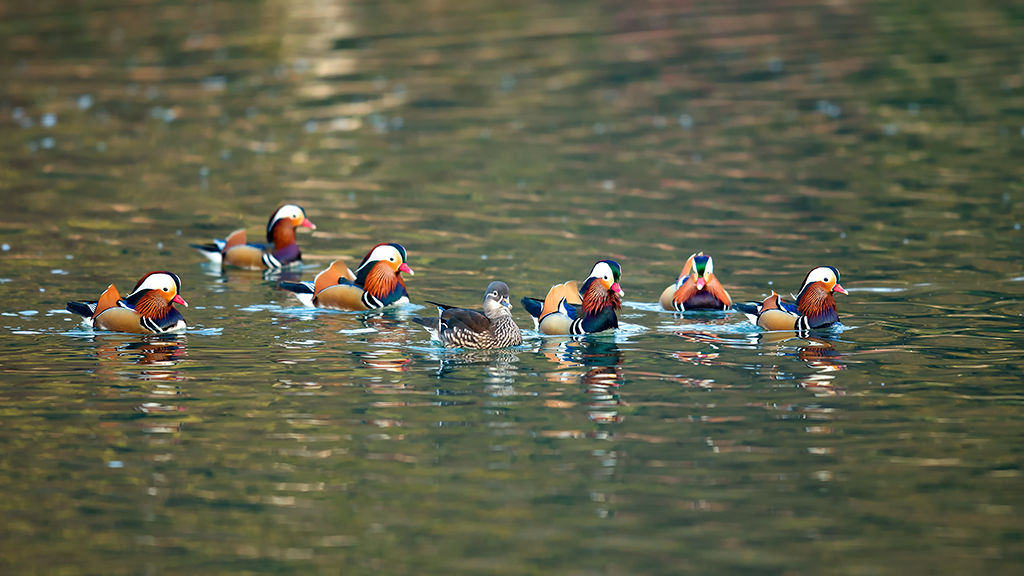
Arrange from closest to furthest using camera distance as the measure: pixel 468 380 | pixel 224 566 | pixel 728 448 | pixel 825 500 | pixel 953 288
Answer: pixel 224 566 < pixel 825 500 < pixel 728 448 < pixel 468 380 < pixel 953 288

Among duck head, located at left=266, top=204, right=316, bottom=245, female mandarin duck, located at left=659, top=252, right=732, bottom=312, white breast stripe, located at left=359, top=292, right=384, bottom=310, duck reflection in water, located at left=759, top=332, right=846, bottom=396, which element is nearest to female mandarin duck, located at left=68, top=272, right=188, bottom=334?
white breast stripe, located at left=359, top=292, right=384, bottom=310

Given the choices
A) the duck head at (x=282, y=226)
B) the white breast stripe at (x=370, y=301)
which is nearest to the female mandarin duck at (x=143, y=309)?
the white breast stripe at (x=370, y=301)

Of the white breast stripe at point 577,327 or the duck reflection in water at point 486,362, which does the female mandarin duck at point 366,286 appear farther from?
the white breast stripe at point 577,327

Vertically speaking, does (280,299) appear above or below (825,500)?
above

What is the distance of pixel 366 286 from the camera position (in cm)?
1834

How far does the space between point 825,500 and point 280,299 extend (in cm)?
986

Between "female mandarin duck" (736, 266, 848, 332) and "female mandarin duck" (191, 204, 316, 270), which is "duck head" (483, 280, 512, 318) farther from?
"female mandarin duck" (191, 204, 316, 270)

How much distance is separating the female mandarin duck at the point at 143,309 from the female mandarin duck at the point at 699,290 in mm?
6070

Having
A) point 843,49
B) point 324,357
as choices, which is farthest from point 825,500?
point 843,49

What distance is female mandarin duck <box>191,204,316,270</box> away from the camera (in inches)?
833

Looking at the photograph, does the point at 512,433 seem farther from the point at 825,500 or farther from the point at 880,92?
the point at 880,92

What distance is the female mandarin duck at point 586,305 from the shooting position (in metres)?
16.8

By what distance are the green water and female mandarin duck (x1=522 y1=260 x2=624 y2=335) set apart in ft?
0.84

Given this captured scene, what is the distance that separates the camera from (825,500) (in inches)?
437
